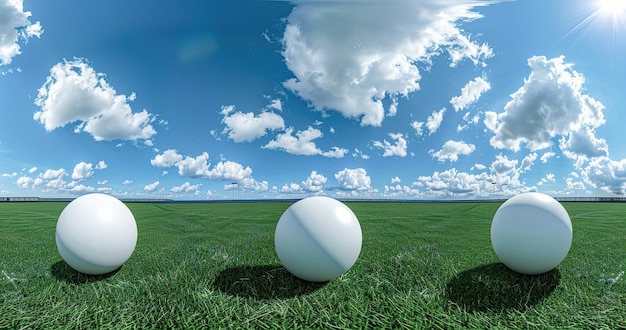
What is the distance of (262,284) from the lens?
25.3 feet

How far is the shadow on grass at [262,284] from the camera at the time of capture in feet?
23.9

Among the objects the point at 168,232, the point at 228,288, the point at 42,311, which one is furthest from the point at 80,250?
the point at 168,232

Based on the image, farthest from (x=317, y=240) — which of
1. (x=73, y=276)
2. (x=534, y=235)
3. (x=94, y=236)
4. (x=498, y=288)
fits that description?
(x=73, y=276)

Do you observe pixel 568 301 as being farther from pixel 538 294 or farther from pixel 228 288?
pixel 228 288

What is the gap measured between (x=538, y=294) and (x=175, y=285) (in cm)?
768

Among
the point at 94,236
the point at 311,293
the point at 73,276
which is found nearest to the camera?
the point at 311,293

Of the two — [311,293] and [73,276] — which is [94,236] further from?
[311,293]

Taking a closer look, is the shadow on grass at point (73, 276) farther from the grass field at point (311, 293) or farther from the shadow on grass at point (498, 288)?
the shadow on grass at point (498, 288)

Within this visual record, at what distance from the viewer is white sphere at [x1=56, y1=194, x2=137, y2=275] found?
828 cm

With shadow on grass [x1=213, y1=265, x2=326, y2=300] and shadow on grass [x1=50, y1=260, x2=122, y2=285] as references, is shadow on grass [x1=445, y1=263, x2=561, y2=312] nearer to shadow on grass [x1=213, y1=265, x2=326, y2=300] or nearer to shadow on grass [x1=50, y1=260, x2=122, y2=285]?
shadow on grass [x1=213, y1=265, x2=326, y2=300]

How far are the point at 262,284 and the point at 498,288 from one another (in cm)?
508

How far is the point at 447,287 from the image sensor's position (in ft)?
24.9

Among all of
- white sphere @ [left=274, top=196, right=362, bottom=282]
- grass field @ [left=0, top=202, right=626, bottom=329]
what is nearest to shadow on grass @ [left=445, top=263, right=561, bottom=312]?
grass field @ [left=0, top=202, right=626, bottom=329]

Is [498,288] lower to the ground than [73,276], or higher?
lower
